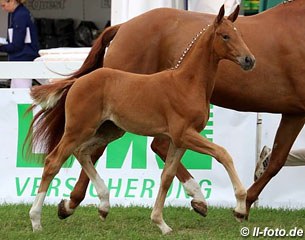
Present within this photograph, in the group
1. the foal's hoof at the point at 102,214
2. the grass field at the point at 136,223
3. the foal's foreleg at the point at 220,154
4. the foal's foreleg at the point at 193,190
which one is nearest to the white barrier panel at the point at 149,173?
the grass field at the point at 136,223

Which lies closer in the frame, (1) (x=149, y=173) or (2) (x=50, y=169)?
(2) (x=50, y=169)

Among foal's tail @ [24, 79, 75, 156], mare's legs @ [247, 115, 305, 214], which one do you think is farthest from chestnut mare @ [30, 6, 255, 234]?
mare's legs @ [247, 115, 305, 214]

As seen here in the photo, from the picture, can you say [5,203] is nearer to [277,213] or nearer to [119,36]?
[119,36]

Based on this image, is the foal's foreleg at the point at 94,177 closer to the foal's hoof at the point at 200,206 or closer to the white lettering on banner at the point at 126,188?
the foal's hoof at the point at 200,206

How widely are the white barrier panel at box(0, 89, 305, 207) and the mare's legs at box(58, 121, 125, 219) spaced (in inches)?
41.2

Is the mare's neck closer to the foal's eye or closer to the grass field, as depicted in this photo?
the foal's eye

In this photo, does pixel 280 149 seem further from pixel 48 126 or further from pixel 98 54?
pixel 48 126

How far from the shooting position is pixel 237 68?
700 cm

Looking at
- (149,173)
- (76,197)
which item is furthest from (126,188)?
(76,197)

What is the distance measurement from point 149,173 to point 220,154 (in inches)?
94.0

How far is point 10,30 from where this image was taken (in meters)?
11.0

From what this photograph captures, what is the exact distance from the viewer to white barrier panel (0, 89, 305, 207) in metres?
8.20

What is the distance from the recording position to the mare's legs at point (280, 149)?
24.2ft

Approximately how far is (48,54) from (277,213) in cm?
332
